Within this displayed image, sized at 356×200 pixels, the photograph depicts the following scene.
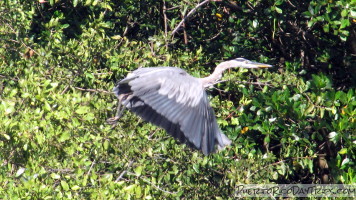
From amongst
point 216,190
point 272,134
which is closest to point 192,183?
point 216,190

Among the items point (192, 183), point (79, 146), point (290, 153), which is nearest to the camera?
point (79, 146)

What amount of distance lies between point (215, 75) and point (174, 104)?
30.2 inches

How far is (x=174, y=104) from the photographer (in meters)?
5.00

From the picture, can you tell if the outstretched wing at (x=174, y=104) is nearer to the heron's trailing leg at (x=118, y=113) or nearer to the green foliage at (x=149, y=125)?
the heron's trailing leg at (x=118, y=113)

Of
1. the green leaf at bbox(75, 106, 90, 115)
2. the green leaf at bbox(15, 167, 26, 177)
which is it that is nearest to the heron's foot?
the green leaf at bbox(75, 106, 90, 115)

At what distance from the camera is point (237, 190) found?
5195mm

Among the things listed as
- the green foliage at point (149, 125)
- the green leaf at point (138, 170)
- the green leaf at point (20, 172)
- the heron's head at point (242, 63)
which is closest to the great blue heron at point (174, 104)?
the green foliage at point (149, 125)

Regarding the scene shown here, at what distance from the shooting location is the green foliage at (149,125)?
4.40 m

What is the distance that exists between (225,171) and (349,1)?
162 centimetres

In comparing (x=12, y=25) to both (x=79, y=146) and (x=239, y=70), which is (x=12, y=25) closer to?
(x=79, y=146)

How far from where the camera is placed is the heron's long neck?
18.1 ft

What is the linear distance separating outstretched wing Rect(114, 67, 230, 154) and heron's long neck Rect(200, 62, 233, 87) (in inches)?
10.2

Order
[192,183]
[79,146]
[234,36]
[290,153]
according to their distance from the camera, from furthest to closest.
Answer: [234,36], [290,153], [192,183], [79,146]

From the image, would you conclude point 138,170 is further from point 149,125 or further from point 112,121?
point 149,125
